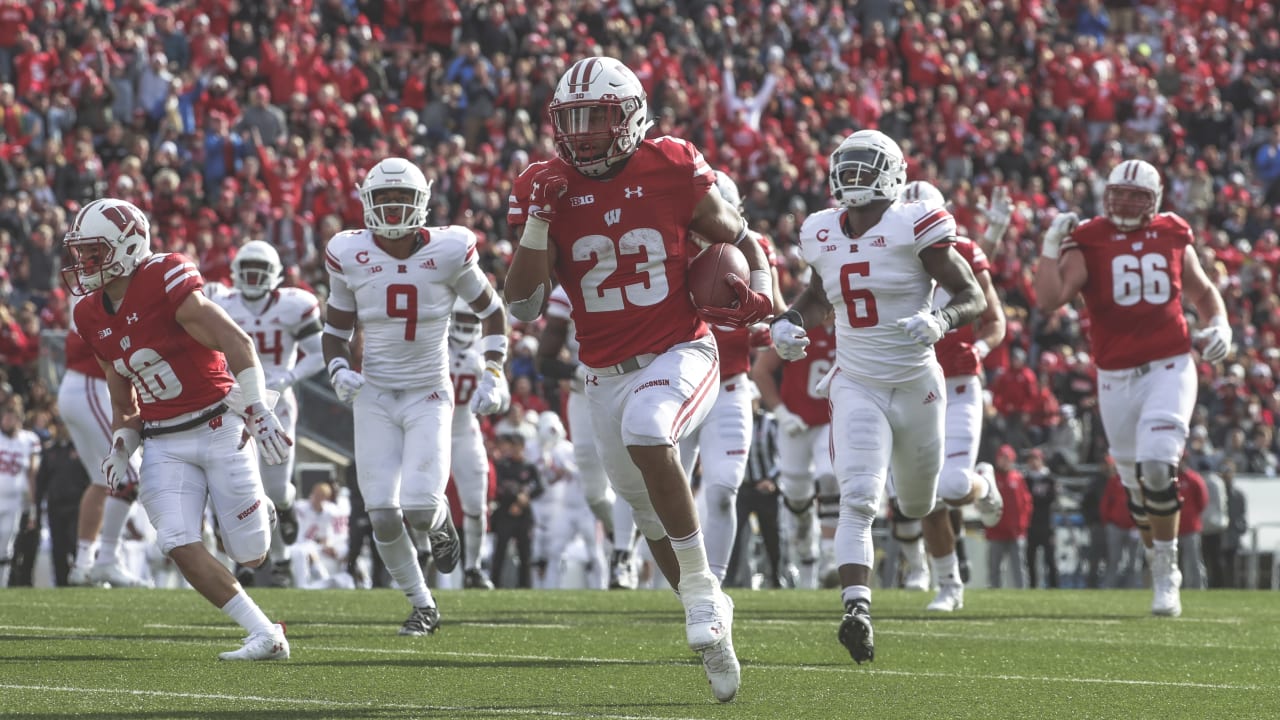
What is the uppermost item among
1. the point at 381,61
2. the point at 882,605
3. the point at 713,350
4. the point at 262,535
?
the point at 381,61

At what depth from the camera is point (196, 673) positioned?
676 cm

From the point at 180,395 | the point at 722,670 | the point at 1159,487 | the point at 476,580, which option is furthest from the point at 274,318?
the point at 722,670

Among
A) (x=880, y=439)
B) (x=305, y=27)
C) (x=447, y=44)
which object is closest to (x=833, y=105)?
(x=447, y=44)

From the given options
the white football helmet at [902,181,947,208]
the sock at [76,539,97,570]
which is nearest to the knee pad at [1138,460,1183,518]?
the white football helmet at [902,181,947,208]

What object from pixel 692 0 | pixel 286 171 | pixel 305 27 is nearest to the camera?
pixel 286 171

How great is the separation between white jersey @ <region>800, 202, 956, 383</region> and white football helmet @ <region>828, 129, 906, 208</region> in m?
0.10

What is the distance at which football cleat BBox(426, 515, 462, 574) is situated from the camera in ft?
28.6

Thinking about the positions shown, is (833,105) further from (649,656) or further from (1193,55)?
(649,656)

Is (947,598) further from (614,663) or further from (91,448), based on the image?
(91,448)

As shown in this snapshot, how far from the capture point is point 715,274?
6.33m

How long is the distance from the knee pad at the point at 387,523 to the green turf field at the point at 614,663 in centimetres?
43

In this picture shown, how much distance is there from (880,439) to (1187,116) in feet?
66.2

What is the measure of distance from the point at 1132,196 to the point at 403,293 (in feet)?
12.8

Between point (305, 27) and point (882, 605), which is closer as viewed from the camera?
point (882, 605)
